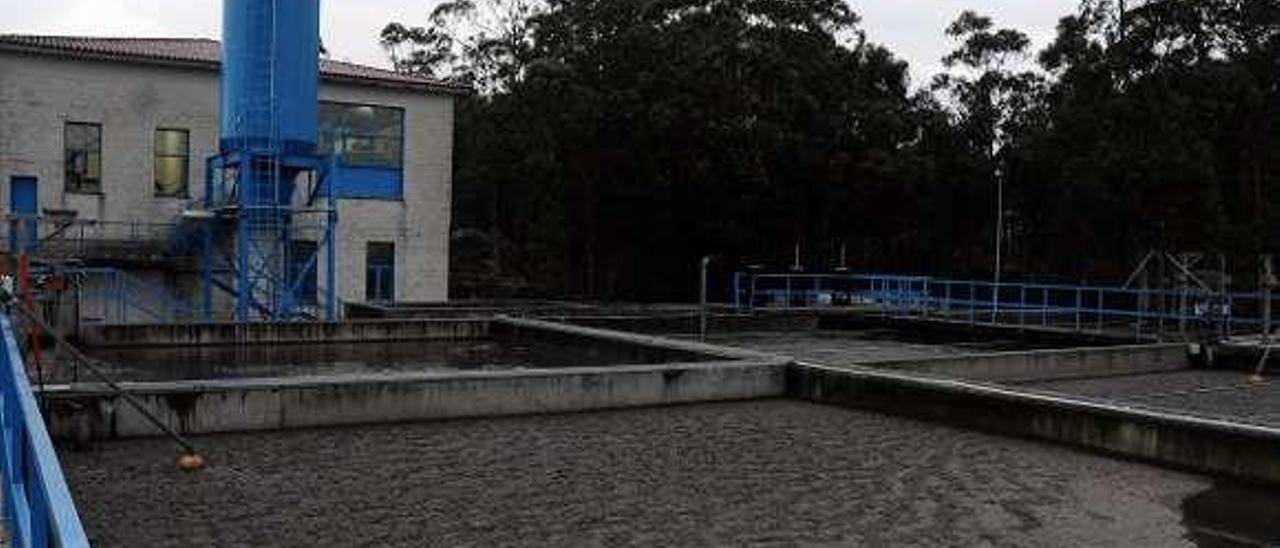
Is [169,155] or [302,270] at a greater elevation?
[169,155]

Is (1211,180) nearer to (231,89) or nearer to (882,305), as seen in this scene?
(882,305)

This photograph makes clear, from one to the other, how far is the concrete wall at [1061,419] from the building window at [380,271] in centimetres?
1932

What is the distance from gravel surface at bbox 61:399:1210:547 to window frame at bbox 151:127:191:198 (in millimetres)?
19853

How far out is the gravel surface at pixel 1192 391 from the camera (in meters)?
14.7

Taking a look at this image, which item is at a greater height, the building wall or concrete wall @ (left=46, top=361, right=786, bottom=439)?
the building wall

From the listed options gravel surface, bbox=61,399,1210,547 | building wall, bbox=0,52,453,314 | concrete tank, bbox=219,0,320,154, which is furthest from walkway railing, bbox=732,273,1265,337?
gravel surface, bbox=61,399,1210,547

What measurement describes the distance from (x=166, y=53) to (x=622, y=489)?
24.6m

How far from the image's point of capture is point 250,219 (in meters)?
25.5

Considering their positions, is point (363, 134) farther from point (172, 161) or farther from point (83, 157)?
point (83, 157)

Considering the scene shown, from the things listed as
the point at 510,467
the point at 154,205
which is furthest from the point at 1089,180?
the point at 510,467

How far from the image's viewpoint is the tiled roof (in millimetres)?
27906

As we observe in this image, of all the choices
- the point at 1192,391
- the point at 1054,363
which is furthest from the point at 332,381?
the point at 1192,391

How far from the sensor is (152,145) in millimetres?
29281

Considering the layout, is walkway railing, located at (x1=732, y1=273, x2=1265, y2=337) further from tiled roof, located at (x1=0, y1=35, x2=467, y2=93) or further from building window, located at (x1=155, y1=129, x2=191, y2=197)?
building window, located at (x1=155, y1=129, x2=191, y2=197)
